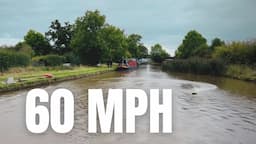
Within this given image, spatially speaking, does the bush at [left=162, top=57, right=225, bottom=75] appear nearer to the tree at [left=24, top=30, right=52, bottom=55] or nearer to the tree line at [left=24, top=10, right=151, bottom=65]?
the tree line at [left=24, top=10, right=151, bottom=65]

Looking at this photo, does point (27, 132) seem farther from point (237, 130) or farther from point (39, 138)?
point (237, 130)

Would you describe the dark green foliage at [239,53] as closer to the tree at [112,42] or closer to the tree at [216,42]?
the tree at [216,42]

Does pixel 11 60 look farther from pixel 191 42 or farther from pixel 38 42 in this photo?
pixel 191 42

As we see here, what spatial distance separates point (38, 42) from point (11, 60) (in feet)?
114

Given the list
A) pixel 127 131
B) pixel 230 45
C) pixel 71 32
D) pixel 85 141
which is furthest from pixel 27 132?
pixel 71 32

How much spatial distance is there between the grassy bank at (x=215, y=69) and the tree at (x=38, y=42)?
27.4 m

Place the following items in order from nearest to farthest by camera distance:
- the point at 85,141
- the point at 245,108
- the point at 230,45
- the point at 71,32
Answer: the point at 85,141, the point at 245,108, the point at 230,45, the point at 71,32

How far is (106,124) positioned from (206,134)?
3227mm

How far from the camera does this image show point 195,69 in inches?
1730

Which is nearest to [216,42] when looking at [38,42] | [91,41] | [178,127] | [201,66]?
[201,66]

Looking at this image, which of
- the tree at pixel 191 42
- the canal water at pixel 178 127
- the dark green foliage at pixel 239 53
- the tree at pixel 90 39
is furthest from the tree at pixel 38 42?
the canal water at pixel 178 127

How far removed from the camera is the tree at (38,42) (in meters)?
62.2

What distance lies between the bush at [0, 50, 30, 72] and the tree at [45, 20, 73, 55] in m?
32.5

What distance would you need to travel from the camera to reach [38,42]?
62562 mm
